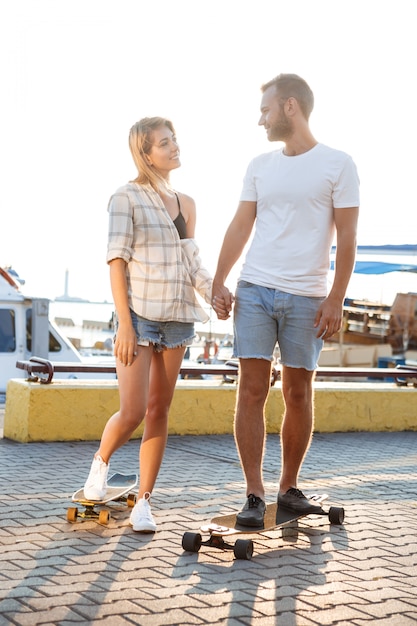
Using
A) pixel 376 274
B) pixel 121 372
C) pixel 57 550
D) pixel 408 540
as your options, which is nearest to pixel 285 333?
pixel 121 372

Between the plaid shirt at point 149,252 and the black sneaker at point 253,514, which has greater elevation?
the plaid shirt at point 149,252

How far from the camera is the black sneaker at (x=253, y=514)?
494 cm

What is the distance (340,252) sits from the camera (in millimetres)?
5246

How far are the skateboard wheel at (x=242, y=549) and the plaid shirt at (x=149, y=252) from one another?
3.82 feet

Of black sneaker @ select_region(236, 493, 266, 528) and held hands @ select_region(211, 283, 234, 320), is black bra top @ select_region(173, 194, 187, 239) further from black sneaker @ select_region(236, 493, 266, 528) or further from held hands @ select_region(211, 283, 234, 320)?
black sneaker @ select_region(236, 493, 266, 528)

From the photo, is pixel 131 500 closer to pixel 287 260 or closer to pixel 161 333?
pixel 161 333

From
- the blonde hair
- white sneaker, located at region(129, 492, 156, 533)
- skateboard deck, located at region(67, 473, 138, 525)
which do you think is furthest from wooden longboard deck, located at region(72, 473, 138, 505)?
the blonde hair

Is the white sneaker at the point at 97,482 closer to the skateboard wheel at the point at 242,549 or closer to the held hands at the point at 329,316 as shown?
the skateboard wheel at the point at 242,549

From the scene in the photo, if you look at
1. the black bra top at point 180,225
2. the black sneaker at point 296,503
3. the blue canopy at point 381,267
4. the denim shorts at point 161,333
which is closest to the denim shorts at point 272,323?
the denim shorts at point 161,333

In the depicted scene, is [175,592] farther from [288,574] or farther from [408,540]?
[408,540]

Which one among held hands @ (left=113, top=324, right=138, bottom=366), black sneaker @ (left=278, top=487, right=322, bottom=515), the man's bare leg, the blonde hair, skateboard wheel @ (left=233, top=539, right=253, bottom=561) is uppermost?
the blonde hair

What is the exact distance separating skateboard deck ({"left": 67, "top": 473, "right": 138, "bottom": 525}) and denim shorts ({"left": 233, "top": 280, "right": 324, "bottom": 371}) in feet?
3.35

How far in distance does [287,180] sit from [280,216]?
18 cm

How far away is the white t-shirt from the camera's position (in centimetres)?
514
